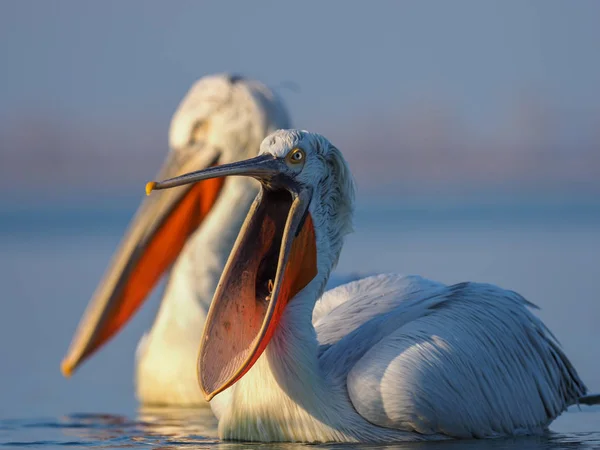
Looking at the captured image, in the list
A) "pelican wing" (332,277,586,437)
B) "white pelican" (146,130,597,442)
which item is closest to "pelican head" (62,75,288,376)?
"pelican wing" (332,277,586,437)

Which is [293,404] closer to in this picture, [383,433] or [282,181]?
[383,433]

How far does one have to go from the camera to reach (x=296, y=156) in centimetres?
579

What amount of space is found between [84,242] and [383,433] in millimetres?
18024

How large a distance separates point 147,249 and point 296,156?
290cm

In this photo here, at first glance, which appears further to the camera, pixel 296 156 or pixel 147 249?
pixel 147 249

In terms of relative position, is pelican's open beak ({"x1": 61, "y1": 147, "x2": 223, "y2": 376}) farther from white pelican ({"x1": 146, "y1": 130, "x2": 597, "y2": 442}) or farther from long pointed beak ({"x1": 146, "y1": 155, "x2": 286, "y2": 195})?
long pointed beak ({"x1": 146, "y1": 155, "x2": 286, "y2": 195})

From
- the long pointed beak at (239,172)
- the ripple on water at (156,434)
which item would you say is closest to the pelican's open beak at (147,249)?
A: the ripple on water at (156,434)

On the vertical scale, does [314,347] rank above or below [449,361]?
above

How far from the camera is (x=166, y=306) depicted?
8.28 meters

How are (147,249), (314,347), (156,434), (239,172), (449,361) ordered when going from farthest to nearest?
(147,249)
(156,434)
(449,361)
(314,347)
(239,172)

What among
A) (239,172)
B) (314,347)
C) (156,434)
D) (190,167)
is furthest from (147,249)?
(239,172)

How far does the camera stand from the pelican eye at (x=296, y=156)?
5.77 m

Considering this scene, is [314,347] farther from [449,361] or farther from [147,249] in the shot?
[147,249]

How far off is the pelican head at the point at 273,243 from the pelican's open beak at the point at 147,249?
2.61 m
